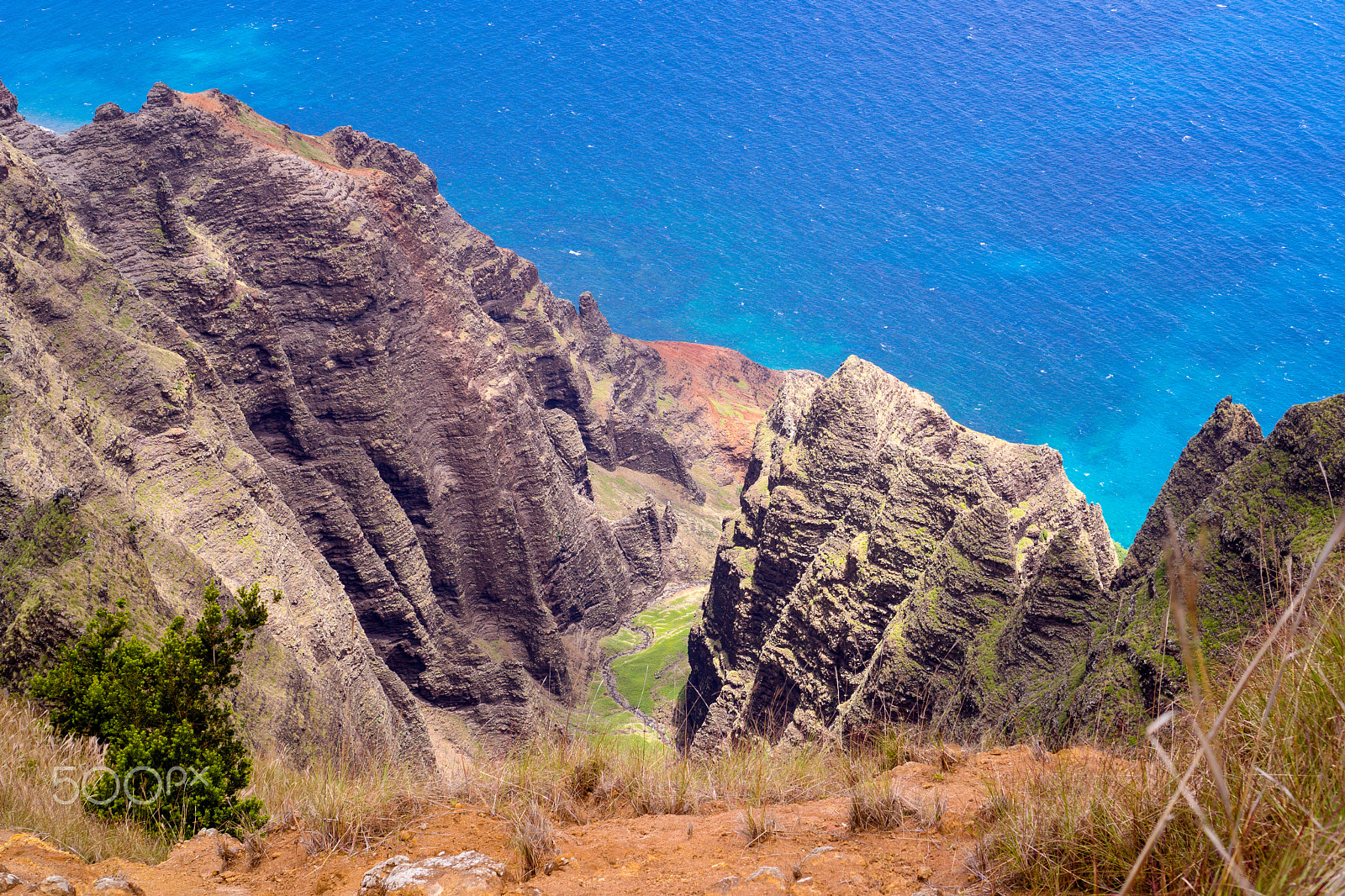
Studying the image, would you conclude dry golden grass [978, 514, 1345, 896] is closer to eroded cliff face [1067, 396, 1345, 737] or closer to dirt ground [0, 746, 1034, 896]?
dirt ground [0, 746, 1034, 896]

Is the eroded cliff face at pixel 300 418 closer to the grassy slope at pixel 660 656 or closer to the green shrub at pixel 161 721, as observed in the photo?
the grassy slope at pixel 660 656

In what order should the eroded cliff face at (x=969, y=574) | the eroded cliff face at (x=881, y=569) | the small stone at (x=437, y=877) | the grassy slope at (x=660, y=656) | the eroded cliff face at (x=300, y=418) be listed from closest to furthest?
the small stone at (x=437, y=877) → the eroded cliff face at (x=969, y=574) → the eroded cliff face at (x=881, y=569) → the eroded cliff face at (x=300, y=418) → the grassy slope at (x=660, y=656)

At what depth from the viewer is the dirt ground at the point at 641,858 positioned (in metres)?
6.07

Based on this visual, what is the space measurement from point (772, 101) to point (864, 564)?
140396mm

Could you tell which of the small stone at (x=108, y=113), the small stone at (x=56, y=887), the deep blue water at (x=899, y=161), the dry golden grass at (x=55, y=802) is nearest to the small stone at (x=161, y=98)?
the small stone at (x=108, y=113)

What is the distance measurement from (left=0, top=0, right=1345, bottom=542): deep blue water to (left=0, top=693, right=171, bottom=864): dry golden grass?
266 ft

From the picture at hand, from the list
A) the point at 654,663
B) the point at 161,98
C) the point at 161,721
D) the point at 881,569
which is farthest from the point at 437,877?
the point at 654,663

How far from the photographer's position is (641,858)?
22.4ft

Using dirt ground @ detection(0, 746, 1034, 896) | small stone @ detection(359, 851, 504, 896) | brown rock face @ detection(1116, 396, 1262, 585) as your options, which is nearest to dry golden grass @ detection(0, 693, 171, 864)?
dirt ground @ detection(0, 746, 1034, 896)

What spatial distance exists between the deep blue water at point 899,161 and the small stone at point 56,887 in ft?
270

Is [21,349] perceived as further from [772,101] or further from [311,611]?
[772,101]

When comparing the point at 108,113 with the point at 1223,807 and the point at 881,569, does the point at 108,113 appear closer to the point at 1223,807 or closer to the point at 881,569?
the point at 881,569

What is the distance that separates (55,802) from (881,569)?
20.8m

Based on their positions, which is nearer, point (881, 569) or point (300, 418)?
point (881, 569)
